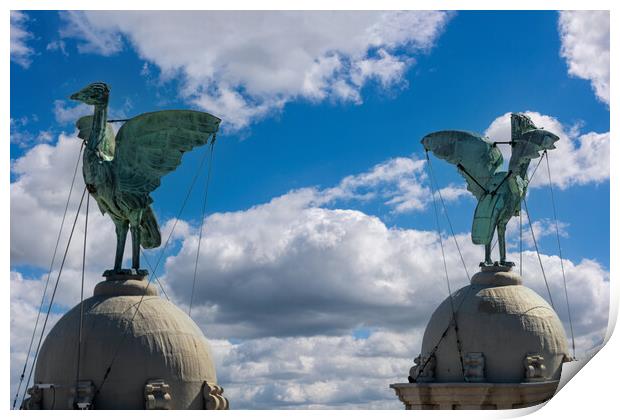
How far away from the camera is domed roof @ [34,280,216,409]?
29469 millimetres

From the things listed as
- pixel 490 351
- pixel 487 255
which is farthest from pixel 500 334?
pixel 487 255

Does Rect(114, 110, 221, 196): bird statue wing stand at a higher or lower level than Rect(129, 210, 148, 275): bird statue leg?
higher

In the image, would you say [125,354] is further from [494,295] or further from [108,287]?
[494,295]

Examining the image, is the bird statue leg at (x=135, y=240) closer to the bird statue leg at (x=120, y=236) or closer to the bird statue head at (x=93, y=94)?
the bird statue leg at (x=120, y=236)

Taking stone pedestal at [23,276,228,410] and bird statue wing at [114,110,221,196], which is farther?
bird statue wing at [114,110,221,196]

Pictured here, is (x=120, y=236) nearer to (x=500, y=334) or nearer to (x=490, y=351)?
(x=490, y=351)

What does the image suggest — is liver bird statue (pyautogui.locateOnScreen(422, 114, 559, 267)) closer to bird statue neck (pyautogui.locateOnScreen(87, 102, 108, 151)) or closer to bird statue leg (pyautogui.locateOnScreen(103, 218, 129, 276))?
bird statue leg (pyautogui.locateOnScreen(103, 218, 129, 276))

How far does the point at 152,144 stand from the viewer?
105 ft

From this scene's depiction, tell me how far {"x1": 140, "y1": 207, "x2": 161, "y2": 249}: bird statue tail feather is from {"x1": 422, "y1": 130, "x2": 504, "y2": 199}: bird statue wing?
34.3 ft

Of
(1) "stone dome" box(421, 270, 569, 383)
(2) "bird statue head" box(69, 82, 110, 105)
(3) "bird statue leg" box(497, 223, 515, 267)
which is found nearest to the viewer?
(2) "bird statue head" box(69, 82, 110, 105)

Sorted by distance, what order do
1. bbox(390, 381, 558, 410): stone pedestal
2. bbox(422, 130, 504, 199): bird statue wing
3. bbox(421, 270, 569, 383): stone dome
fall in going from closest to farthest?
1. bbox(390, 381, 558, 410): stone pedestal
2. bbox(421, 270, 569, 383): stone dome
3. bbox(422, 130, 504, 199): bird statue wing

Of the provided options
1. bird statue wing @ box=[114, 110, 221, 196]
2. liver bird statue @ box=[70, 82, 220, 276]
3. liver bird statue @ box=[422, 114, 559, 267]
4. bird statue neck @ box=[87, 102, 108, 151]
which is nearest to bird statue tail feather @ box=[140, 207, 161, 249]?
liver bird statue @ box=[70, 82, 220, 276]

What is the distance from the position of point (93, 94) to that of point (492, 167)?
532 inches
